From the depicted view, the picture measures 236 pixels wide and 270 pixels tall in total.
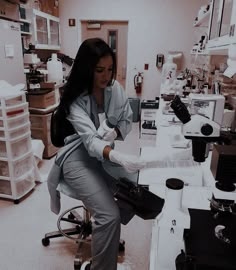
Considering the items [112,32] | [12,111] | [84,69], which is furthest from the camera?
[112,32]

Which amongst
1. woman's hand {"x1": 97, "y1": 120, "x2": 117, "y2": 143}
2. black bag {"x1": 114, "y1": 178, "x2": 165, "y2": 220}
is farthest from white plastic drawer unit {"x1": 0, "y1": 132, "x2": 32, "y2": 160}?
black bag {"x1": 114, "y1": 178, "x2": 165, "y2": 220}

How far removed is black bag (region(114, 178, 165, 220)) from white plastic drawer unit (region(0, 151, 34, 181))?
1572mm

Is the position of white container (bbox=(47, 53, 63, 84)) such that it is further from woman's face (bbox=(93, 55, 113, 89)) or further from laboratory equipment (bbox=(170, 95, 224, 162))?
laboratory equipment (bbox=(170, 95, 224, 162))

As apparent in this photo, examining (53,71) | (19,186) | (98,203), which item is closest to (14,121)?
(19,186)

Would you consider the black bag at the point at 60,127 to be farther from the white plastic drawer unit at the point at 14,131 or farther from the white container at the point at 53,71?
the white container at the point at 53,71

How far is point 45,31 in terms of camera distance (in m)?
4.48

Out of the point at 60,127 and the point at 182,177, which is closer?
the point at 182,177

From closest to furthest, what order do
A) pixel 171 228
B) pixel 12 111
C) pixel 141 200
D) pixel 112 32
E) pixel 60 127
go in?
pixel 171 228 < pixel 141 200 < pixel 60 127 < pixel 12 111 < pixel 112 32

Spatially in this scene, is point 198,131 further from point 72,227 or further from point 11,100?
point 11,100

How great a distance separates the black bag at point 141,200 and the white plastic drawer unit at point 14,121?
1513 mm

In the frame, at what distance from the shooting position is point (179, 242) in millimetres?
744

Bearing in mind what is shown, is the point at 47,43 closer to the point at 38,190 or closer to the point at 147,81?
the point at 147,81

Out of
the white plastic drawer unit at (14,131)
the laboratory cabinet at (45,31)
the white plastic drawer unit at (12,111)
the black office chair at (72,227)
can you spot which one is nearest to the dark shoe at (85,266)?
the black office chair at (72,227)

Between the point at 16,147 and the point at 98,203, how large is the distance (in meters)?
1.30
